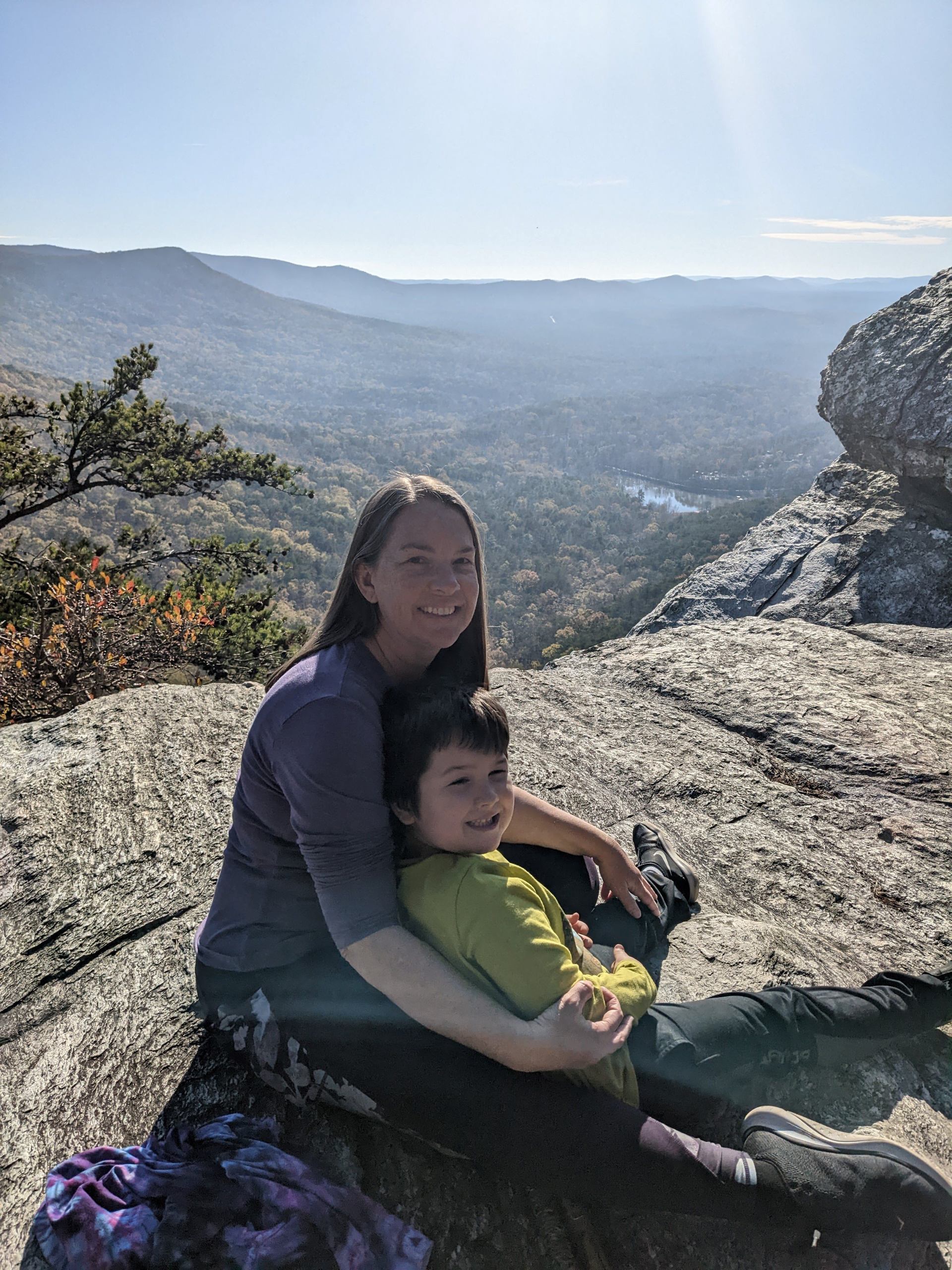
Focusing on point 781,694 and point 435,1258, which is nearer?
point 435,1258

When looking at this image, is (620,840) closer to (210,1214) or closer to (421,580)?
(421,580)

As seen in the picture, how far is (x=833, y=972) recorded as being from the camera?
2.64m

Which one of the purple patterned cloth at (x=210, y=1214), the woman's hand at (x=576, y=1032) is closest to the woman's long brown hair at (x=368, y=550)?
the woman's hand at (x=576, y=1032)

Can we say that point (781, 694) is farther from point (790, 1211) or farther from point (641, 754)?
point (790, 1211)

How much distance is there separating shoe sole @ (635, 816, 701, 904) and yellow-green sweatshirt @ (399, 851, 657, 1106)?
3.66 feet

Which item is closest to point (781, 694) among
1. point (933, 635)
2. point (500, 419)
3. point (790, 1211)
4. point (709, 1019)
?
point (933, 635)

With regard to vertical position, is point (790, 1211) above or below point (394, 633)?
below

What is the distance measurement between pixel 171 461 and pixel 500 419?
13199cm

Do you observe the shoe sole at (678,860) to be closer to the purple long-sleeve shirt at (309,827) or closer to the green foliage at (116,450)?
the purple long-sleeve shirt at (309,827)

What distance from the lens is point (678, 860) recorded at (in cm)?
308

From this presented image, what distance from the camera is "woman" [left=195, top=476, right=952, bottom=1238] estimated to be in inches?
64.8

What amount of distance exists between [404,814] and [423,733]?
245 millimetres

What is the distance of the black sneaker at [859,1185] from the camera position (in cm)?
174

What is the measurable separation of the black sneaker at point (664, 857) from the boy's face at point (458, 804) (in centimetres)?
139
